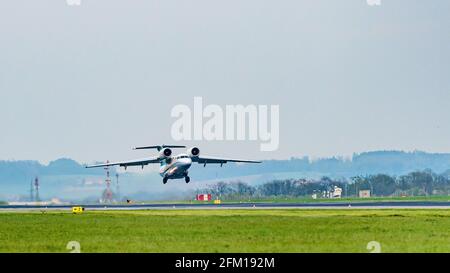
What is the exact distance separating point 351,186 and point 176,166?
62337mm

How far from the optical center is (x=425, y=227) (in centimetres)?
4666

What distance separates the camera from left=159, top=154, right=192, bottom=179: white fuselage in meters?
113

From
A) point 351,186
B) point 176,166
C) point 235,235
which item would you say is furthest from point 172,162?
point 235,235

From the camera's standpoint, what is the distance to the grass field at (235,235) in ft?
118

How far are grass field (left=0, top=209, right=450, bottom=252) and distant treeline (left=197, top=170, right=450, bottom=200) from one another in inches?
3581

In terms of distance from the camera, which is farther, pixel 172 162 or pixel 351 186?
pixel 351 186

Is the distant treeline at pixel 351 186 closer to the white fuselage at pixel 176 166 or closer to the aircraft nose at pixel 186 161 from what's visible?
the white fuselage at pixel 176 166

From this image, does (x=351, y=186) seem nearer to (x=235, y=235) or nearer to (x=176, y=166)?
(x=176, y=166)

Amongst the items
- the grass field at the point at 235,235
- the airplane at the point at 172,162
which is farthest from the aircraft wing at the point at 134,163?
the grass field at the point at 235,235

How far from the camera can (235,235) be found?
1649 inches

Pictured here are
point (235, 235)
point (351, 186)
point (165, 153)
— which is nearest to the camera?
point (235, 235)

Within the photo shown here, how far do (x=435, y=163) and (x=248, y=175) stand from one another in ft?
159

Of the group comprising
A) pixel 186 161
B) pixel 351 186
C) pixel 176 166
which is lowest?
pixel 351 186

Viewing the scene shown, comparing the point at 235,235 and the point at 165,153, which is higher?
the point at 165,153
